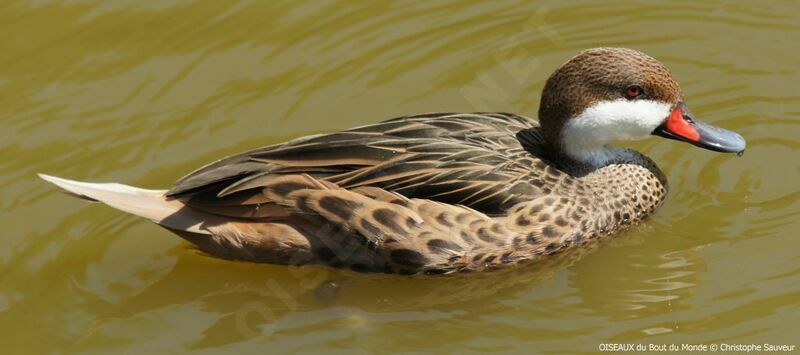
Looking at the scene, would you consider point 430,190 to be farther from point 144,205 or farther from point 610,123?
point 144,205

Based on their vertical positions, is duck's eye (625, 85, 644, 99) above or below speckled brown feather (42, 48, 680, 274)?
above

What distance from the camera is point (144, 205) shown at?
29.5ft

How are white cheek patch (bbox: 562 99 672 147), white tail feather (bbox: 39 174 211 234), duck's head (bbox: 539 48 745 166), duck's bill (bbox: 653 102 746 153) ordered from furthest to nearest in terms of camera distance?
1. duck's bill (bbox: 653 102 746 153)
2. white cheek patch (bbox: 562 99 672 147)
3. duck's head (bbox: 539 48 745 166)
4. white tail feather (bbox: 39 174 211 234)

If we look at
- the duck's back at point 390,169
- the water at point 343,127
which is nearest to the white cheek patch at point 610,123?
the duck's back at point 390,169

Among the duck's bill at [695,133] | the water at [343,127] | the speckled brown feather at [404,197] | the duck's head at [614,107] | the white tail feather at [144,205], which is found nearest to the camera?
the water at [343,127]

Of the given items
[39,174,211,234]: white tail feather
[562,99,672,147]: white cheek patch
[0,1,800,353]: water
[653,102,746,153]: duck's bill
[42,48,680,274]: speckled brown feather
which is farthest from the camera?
[653,102,746,153]: duck's bill

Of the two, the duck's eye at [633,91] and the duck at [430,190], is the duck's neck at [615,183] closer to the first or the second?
the duck at [430,190]

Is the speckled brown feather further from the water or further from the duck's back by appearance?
the water

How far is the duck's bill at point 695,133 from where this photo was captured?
927cm

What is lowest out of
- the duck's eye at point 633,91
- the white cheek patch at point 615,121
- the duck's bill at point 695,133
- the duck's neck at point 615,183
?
the duck's neck at point 615,183

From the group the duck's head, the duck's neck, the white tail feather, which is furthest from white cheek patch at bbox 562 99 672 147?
the white tail feather

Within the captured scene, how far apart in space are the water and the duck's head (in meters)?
0.61

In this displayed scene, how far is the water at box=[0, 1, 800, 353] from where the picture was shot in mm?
8562

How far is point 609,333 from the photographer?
27.2 ft
